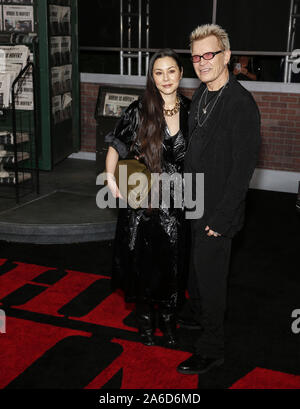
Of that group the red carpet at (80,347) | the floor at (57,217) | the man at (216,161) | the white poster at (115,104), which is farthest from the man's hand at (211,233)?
the white poster at (115,104)

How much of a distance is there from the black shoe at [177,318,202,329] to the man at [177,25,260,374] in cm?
48

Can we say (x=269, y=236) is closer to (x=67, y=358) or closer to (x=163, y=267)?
(x=163, y=267)

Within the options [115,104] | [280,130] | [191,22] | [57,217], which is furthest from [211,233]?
[191,22]

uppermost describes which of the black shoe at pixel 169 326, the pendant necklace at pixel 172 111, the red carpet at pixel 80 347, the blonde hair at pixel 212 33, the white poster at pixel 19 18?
the white poster at pixel 19 18

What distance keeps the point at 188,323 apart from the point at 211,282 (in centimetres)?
76

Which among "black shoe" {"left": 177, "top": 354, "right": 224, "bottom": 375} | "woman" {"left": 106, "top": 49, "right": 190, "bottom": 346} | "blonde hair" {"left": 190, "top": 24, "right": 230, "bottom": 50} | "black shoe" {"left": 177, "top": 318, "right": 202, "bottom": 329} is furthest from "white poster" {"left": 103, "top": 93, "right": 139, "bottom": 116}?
"black shoe" {"left": 177, "top": 354, "right": 224, "bottom": 375}

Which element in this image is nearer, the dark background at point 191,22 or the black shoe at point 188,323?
the black shoe at point 188,323

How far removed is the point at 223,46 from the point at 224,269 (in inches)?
49.6

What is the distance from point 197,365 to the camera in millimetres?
3180

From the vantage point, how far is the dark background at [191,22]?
6.95 metres

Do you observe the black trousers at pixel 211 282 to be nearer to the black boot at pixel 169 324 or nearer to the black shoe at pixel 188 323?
the black boot at pixel 169 324

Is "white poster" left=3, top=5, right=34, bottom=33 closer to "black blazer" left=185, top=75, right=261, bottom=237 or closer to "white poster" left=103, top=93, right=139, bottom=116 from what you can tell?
"white poster" left=103, top=93, right=139, bottom=116

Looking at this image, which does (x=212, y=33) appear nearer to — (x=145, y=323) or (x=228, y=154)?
(x=228, y=154)

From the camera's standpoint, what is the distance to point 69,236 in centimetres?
529
